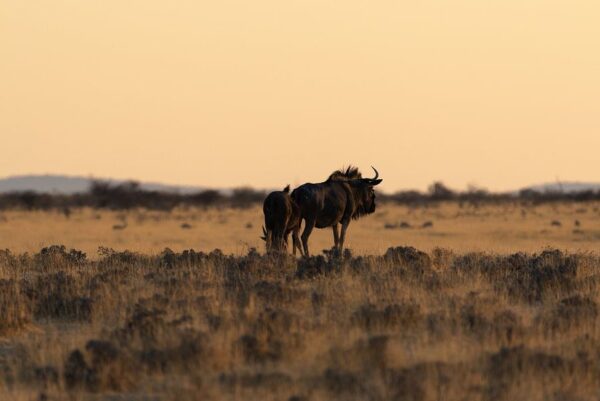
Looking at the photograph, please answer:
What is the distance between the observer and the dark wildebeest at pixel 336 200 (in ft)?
65.2

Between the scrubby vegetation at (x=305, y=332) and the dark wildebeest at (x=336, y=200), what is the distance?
3.63 meters

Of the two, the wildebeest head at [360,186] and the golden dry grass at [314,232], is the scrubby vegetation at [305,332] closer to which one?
the wildebeest head at [360,186]

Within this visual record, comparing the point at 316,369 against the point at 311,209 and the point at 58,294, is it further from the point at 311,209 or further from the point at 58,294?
the point at 311,209

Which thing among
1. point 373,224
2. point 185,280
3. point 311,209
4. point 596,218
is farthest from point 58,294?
point 596,218

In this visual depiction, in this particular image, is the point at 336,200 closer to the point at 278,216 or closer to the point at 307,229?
the point at 307,229

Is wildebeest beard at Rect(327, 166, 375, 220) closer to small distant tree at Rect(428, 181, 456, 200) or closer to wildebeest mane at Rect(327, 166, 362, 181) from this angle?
wildebeest mane at Rect(327, 166, 362, 181)

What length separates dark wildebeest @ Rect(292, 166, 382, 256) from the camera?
19.9m

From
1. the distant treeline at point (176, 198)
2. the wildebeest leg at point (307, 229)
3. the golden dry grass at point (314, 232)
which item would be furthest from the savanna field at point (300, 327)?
the distant treeline at point (176, 198)

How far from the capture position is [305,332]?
1059cm

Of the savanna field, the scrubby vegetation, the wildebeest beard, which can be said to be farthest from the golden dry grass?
the scrubby vegetation

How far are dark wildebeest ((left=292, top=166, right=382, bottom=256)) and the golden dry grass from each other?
8384 millimetres

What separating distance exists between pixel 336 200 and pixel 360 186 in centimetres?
87

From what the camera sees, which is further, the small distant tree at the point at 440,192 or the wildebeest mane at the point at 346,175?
the small distant tree at the point at 440,192

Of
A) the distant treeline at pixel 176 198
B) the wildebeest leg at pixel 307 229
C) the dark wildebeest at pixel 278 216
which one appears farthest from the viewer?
the distant treeline at pixel 176 198
